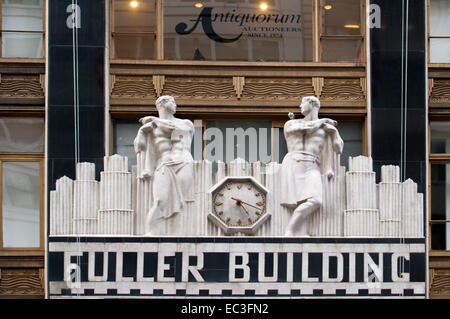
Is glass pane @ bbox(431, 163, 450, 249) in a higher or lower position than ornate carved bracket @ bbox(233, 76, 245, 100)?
lower

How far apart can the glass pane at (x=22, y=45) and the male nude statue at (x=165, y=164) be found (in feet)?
16.4

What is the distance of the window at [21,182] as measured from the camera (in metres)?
29.1

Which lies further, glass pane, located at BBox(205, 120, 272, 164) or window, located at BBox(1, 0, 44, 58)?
window, located at BBox(1, 0, 44, 58)

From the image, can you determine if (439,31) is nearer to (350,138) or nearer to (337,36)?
(337,36)

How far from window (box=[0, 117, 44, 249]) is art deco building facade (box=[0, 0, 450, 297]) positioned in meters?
0.03

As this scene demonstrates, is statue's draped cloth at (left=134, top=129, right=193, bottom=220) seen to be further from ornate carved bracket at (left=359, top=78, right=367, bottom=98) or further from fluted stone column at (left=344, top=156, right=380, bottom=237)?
ornate carved bracket at (left=359, top=78, right=367, bottom=98)

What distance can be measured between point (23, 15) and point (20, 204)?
446 centimetres

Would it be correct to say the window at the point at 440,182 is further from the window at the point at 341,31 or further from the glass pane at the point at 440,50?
the window at the point at 341,31

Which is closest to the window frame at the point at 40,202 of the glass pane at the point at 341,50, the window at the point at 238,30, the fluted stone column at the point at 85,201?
the window at the point at 238,30

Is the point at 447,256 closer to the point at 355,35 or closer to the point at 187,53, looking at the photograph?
the point at 355,35

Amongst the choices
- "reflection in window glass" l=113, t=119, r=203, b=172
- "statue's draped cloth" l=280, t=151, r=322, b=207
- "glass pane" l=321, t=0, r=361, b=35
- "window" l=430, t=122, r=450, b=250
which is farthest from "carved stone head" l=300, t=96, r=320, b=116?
"window" l=430, t=122, r=450, b=250

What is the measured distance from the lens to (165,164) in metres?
25.9

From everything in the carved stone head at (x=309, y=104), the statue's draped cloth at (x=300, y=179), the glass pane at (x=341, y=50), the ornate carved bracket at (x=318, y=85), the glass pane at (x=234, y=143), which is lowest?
the statue's draped cloth at (x=300, y=179)

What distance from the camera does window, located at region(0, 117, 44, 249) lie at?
29141 millimetres
